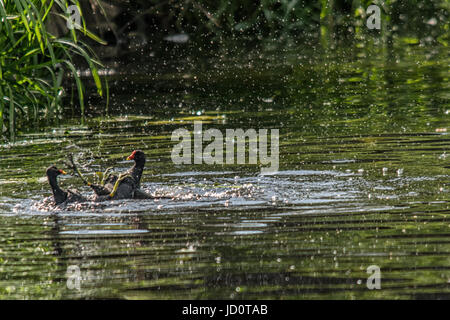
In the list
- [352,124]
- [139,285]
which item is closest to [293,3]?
[352,124]

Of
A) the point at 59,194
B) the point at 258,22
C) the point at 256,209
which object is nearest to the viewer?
the point at 256,209

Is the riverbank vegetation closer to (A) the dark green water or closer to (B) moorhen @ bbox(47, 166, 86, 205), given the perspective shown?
(A) the dark green water

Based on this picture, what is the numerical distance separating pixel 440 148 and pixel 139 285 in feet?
15.3

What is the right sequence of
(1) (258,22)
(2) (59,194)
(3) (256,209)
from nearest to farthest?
(3) (256,209) < (2) (59,194) < (1) (258,22)

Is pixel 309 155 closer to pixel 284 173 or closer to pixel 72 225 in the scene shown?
pixel 284 173

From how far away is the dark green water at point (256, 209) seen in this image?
5.59 meters

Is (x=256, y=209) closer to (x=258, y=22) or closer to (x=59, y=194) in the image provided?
(x=59, y=194)

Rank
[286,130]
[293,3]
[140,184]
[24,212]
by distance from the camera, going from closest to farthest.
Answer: [24,212] < [140,184] < [286,130] < [293,3]

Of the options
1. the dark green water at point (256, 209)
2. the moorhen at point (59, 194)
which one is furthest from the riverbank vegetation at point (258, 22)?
the moorhen at point (59, 194)

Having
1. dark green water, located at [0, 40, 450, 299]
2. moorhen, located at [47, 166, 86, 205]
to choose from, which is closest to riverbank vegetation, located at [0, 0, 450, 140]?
dark green water, located at [0, 40, 450, 299]

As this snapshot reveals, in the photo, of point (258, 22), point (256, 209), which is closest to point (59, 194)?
point (256, 209)

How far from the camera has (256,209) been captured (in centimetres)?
739

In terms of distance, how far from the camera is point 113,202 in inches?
315

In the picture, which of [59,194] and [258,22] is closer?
[59,194]
